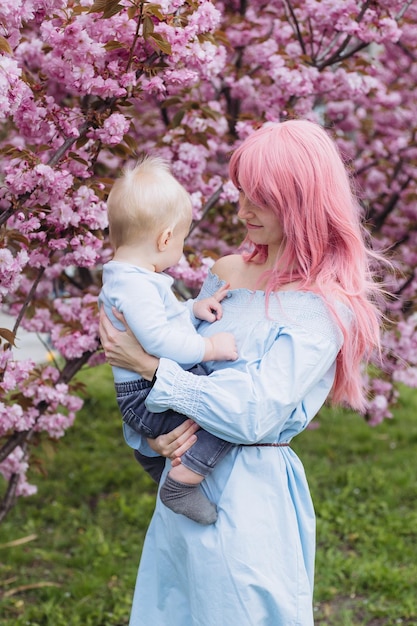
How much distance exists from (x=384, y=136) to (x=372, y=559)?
8.49 feet

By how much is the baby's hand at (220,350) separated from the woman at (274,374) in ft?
0.11

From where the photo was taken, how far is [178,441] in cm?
189

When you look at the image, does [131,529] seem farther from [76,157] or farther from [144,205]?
[144,205]

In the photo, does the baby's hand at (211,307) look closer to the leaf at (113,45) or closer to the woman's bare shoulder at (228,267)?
the woman's bare shoulder at (228,267)

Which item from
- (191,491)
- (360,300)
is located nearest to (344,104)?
(360,300)

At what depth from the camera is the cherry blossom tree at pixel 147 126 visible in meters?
2.28

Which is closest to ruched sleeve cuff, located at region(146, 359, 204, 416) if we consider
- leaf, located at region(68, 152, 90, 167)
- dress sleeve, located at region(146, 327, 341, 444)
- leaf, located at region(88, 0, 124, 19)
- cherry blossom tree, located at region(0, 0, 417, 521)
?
dress sleeve, located at region(146, 327, 341, 444)

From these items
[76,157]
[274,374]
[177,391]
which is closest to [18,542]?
[76,157]

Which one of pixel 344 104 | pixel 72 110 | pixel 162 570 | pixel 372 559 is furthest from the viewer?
pixel 344 104

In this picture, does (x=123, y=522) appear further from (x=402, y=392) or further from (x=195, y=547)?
(x=402, y=392)

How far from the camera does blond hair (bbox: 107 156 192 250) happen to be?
6.17 ft

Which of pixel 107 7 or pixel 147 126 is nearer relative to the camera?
pixel 107 7

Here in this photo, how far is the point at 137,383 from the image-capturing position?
194 centimetres

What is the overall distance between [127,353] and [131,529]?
2.59 m
